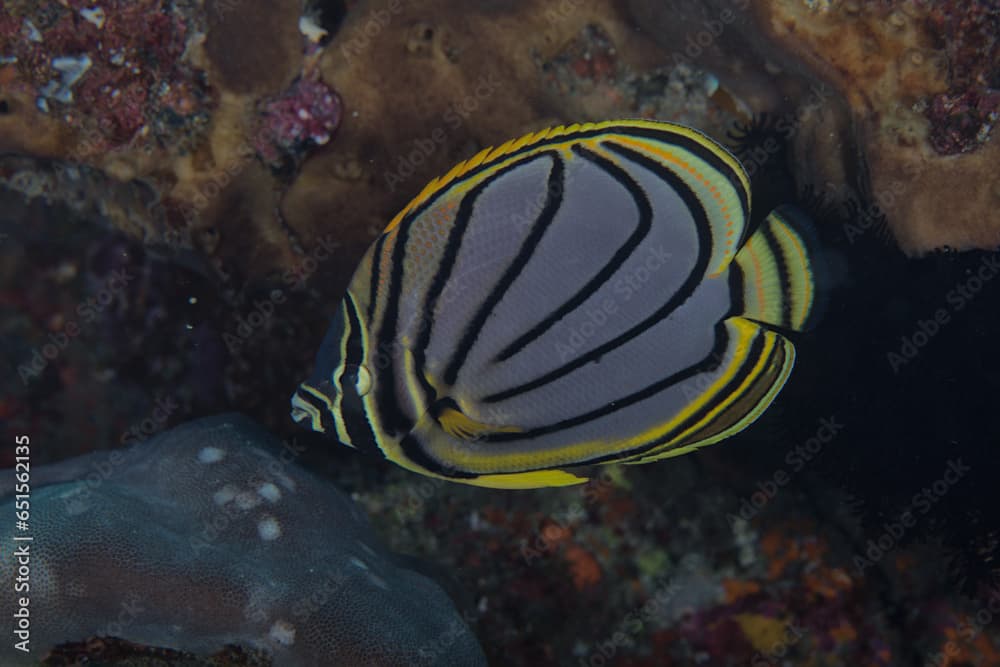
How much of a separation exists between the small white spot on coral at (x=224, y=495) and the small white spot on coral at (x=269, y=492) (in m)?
0.10

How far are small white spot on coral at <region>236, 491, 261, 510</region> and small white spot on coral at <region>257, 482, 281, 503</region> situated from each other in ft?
0.09

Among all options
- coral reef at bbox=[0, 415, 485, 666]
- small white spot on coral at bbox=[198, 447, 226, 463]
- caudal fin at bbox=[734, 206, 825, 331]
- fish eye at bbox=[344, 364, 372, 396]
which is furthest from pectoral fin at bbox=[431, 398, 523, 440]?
small white spot on coral at bbox=[198, 447, 226, 463]

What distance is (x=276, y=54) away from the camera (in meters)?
3.25

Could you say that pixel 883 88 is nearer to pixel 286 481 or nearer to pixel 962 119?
pixel 962 119

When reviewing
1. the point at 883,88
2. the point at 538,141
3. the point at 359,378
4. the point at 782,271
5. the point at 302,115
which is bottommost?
the point at 359,378

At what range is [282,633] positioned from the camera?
2518mm

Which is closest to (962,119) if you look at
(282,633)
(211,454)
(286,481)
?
(286,481)

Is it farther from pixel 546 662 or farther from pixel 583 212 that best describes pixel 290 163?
pixel 546 662

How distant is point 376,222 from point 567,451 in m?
1.69

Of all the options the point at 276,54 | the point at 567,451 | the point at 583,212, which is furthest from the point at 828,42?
the point at 276,54

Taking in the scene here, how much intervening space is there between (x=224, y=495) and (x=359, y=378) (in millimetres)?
1242

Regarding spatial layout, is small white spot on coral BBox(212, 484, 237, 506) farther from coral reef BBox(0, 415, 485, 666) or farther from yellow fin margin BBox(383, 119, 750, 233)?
yellow fin margin BBox(383, 119, 750, 233)

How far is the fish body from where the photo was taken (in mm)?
2016

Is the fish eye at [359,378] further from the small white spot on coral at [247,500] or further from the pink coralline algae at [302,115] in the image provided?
the pink coralline algae at [302,115]
